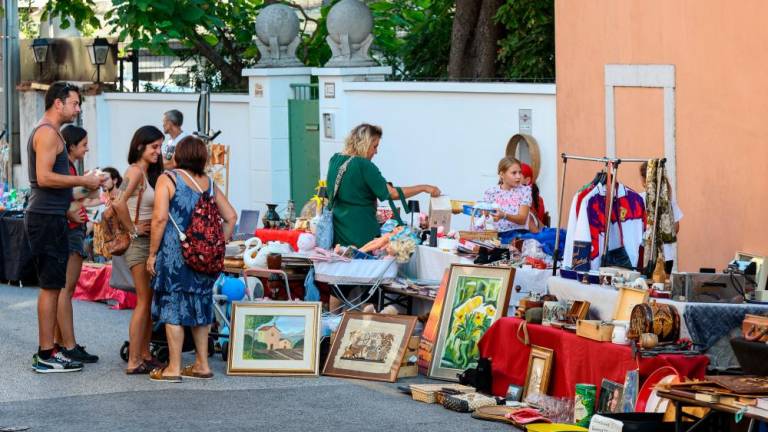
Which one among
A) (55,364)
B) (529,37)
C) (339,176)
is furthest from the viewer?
(529,37)

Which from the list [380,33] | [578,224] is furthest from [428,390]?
[380,33]

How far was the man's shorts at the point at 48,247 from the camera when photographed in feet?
35.3

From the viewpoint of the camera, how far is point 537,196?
1305 centimetres

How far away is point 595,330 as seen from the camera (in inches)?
361

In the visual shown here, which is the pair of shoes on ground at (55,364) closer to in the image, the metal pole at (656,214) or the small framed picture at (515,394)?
the small framed picture at (515,394)

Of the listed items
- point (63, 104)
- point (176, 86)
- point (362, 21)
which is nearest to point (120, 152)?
point (176, 86)

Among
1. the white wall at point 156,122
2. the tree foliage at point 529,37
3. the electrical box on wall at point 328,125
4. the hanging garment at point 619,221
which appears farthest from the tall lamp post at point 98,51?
the hanging garment at point 619,221

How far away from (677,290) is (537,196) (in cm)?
376

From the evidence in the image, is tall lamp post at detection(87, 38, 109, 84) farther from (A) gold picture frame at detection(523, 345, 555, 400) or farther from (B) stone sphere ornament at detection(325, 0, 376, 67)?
(A) gold picture frame at detection(523, 345, 555, 400)

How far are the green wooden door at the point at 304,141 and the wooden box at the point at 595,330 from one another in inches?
359

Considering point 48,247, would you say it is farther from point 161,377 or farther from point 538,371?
point 538,371

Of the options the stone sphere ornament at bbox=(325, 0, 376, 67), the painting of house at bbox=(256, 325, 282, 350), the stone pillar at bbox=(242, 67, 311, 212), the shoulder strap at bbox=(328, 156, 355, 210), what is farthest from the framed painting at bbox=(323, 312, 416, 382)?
the stone pillar at bbox=(242, 67, 311, 212)

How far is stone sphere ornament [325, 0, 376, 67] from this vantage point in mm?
17438

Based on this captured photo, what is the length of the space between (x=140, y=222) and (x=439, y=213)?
9.41ft
